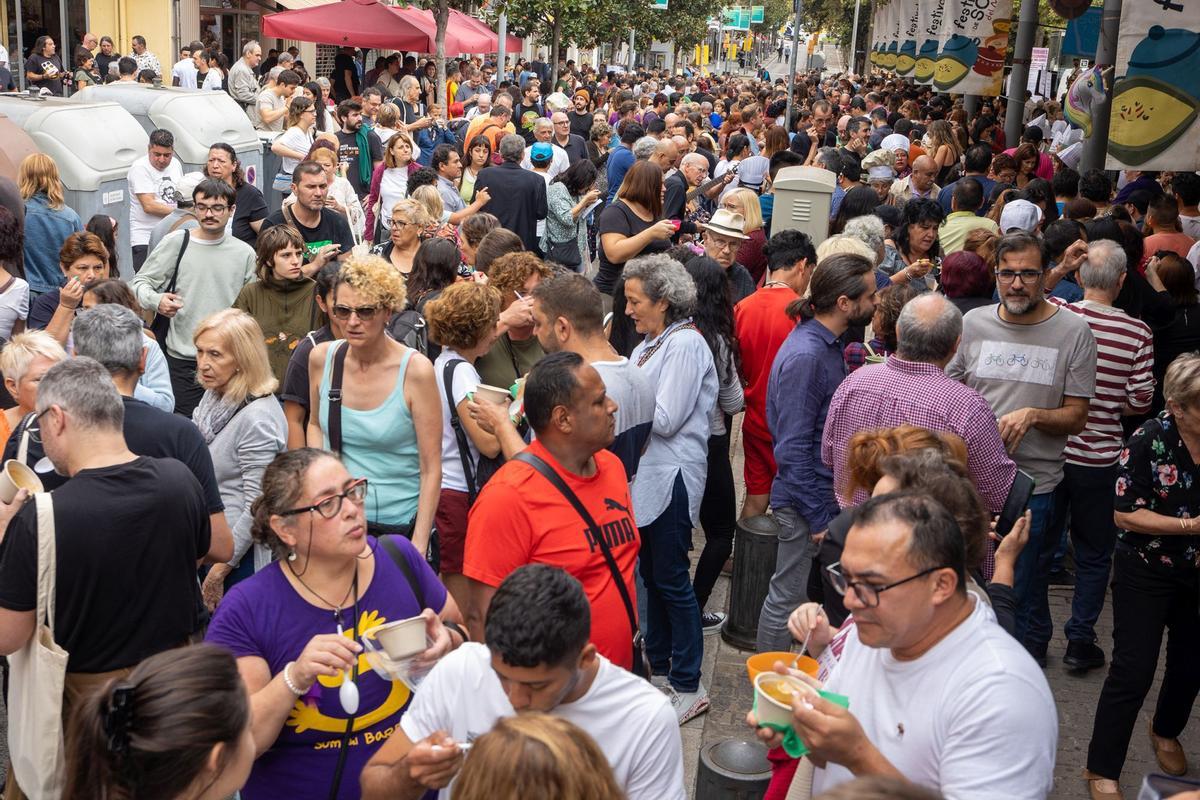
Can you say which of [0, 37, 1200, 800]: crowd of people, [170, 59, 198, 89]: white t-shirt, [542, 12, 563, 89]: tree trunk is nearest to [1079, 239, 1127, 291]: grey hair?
[0, 37, 1200, 800]: crowd of people

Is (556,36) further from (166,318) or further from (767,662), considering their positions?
(767,662)

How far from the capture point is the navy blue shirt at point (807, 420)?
548 centimetres

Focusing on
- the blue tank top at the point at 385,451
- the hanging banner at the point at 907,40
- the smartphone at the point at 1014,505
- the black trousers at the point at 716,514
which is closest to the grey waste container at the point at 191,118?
the black trousers at the point at 716,514

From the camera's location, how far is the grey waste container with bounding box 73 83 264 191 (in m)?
Result: 12.3

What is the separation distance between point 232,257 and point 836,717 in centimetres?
545

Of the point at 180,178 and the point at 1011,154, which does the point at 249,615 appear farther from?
the point at 1011,154

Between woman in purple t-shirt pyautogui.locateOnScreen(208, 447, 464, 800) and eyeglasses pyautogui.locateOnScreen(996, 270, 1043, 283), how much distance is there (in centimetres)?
336

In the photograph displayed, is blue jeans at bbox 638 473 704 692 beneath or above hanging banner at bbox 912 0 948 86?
beneath

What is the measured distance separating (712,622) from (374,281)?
2953mm

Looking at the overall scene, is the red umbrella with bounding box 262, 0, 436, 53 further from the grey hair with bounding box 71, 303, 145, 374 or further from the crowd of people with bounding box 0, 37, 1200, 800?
the grey hair with bounding box 71, 303, 145, 374

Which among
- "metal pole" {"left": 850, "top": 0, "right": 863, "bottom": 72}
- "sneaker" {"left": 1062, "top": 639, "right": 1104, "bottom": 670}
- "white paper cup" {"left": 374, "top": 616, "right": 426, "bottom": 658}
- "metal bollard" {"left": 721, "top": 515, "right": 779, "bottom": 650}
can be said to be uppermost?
"metal pole" {"left": 850, "top": 0, "right": 863, "bottom": 72}

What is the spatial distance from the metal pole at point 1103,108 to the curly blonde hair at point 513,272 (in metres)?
6.92

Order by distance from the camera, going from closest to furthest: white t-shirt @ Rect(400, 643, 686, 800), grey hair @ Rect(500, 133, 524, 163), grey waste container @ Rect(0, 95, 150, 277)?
white t-shirt @ Rect(400, 643, 686, 800) → grey waste container @ Rect(0, 95, 150, 277) → grey hair @ Rect(500, 133, 524, 163)

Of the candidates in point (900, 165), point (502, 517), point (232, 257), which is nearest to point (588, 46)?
point (900, 165)
